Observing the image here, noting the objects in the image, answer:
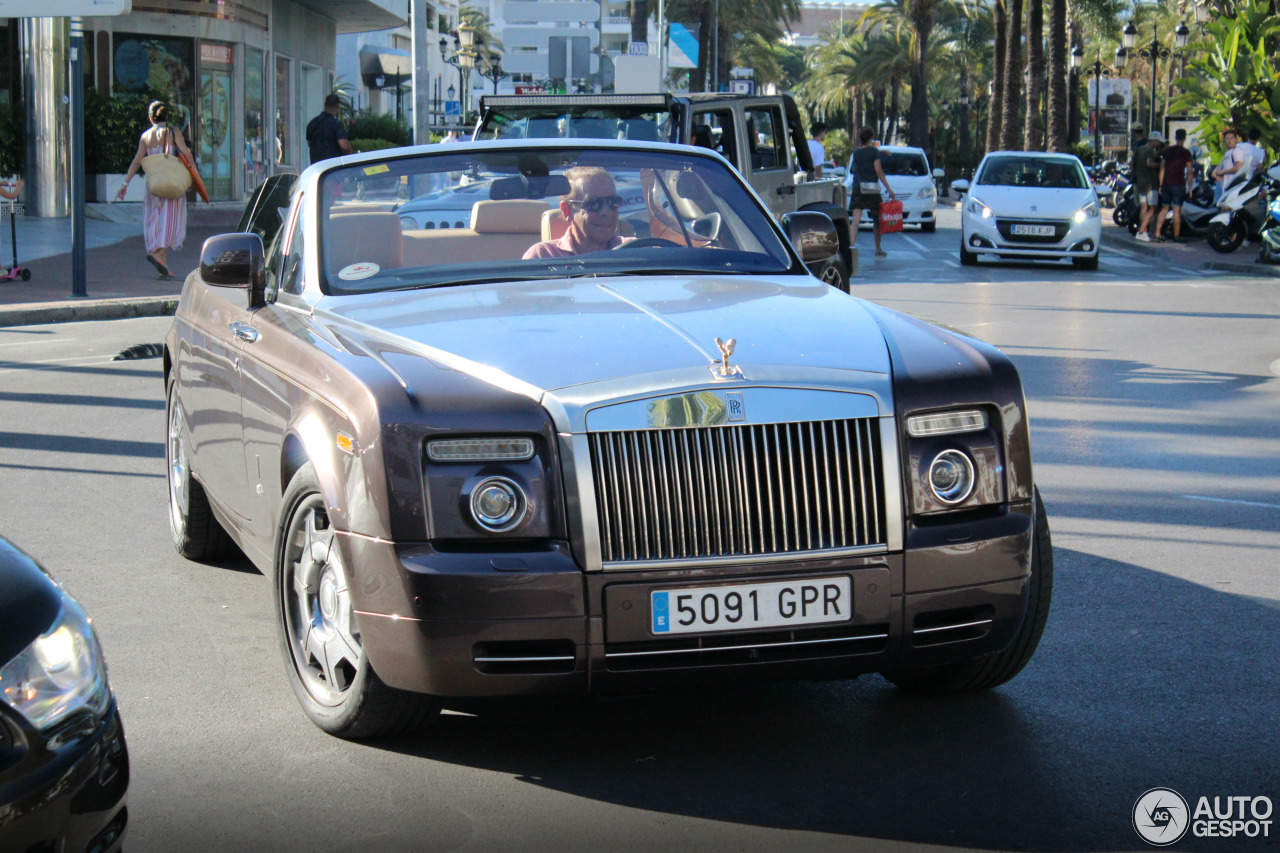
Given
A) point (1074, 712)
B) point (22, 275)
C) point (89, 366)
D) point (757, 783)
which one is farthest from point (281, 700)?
point (22, 275)

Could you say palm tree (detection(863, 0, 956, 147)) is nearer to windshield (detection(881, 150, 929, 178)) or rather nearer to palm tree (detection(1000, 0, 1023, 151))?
palm tree (detection(1000, 0, 1023, 151))

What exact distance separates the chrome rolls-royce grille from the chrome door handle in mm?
1685

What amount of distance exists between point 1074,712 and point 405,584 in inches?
74.6

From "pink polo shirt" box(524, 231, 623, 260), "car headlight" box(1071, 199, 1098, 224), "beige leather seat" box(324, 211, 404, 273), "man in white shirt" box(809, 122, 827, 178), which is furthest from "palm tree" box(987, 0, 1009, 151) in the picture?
"beige leather seat" box(324, 211, 404, 273)

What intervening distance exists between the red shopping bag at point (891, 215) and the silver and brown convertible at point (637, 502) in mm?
18027

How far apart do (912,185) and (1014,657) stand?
27338 millimetres

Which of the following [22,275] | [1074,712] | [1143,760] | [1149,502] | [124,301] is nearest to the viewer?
[1143,760]

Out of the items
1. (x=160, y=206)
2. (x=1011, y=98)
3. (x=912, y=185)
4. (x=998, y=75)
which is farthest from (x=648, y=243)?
(x=998, y=75)

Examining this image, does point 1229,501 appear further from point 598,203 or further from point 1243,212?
point 1243,212

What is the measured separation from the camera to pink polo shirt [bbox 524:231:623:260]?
16.6 feet

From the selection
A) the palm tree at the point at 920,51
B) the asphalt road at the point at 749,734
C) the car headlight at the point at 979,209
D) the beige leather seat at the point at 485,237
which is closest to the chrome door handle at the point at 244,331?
the beige leather seat at the point at 485,237

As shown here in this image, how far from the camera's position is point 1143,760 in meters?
3.87

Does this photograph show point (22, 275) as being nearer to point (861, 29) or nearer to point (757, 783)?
point (757, 783)

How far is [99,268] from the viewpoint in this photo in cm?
1948
